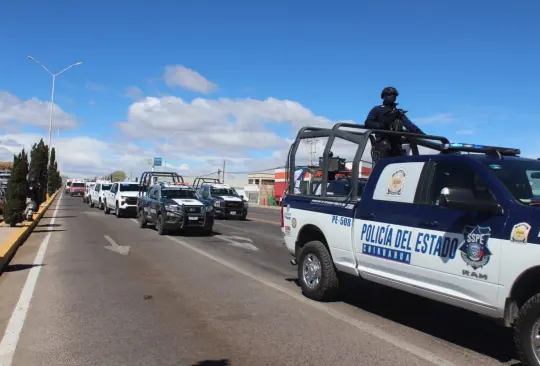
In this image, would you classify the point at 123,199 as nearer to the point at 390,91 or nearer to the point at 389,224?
the point at 390,91

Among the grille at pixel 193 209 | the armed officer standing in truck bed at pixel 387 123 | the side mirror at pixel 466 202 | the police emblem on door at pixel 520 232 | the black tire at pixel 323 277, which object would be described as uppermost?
the armed officer standing in truck bed at pixel 387 123

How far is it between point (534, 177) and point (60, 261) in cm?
935

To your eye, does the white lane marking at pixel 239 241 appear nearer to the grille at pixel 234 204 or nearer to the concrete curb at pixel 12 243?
the concrete curb at pixel 12 243

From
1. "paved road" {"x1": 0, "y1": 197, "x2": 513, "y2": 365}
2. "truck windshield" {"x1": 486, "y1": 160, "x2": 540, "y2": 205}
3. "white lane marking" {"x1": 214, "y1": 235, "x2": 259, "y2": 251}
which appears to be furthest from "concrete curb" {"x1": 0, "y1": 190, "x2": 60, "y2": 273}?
"truck windshield" {"x1": 486, "y1": 160, "x2": 540, "y2": 205}

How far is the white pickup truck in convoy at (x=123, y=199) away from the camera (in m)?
25.0

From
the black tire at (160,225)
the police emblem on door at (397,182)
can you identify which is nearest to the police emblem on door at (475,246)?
the police emblem on door at (397,182)

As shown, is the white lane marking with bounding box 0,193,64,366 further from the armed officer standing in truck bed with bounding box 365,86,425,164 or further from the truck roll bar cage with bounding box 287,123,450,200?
the armed officer standing in truck bed with bounding box 365,86,425,164

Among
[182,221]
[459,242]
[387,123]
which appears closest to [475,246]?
[459,242]

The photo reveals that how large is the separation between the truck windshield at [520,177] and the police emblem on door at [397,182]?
39.8 inches

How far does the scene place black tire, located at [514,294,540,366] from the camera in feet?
13.9

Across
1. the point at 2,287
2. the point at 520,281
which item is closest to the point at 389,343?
the point at 520,281

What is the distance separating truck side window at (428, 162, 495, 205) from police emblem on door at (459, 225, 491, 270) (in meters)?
0.34

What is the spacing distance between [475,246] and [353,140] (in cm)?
275

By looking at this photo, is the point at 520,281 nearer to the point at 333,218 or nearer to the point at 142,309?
the point at 333,218
